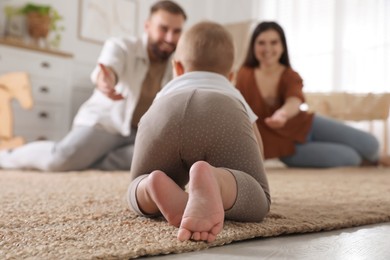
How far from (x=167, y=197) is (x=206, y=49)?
305 millimetres

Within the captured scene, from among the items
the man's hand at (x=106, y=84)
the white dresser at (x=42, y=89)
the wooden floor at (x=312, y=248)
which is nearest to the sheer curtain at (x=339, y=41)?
the white dresser at (x=42, y=89)

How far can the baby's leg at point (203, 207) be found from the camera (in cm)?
56

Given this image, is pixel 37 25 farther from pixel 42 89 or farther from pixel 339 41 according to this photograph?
pixel 339 41

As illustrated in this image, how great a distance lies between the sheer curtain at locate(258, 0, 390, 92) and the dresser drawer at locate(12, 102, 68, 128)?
1941 mm

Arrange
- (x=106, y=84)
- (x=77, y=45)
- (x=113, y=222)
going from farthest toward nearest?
(x=77, y=45), (x=106, y=84), (x=113, y=222)

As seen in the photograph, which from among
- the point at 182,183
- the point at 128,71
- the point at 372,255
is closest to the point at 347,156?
the point at 128,71

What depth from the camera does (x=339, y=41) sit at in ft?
11.9

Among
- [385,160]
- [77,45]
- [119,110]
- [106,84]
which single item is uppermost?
[77,45]

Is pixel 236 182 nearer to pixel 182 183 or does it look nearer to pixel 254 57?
pixel 182 183

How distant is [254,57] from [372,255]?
72.3 inches

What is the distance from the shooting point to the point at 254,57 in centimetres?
231

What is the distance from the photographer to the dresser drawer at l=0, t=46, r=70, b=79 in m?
2.73

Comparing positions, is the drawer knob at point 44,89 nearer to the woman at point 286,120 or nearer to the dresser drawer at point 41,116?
the dresser drawer at point 41,116

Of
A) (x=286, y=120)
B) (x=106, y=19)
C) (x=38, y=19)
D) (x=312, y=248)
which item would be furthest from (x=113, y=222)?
(x=106, y=19)
